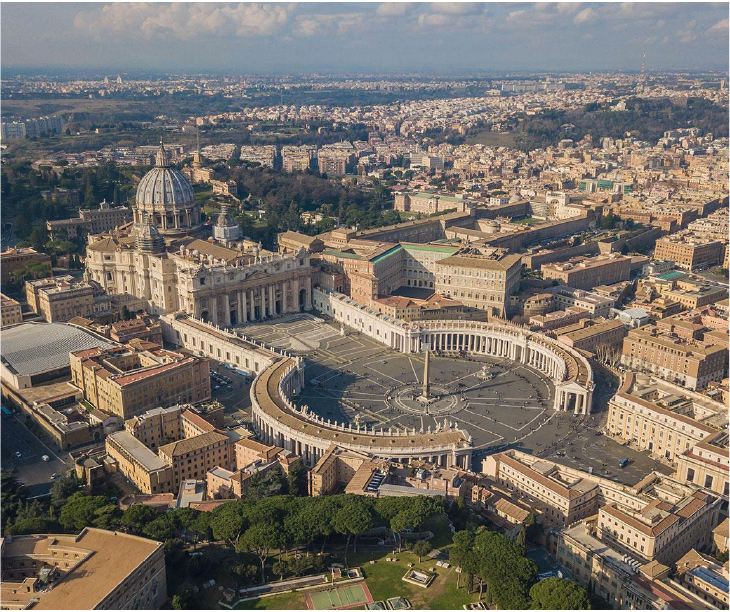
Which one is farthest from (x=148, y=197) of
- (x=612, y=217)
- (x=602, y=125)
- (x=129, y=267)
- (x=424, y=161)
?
(x=602, y=125)

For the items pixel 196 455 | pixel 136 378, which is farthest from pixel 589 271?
pixel 196 455

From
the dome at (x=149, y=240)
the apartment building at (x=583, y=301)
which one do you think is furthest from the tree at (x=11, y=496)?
the apartment building at (x=583, y=301)

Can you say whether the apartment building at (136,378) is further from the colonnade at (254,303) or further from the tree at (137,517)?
the tree at (137,517)

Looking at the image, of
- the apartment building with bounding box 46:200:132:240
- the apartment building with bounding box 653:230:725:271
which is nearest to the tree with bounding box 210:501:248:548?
the apartment building with bounding box 46:200:132:240

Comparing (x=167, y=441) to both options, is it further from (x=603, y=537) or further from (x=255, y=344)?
(x=603, y=537)

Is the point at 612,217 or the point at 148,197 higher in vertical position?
the point at 148,197

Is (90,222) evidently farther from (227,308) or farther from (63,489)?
(63,489)
